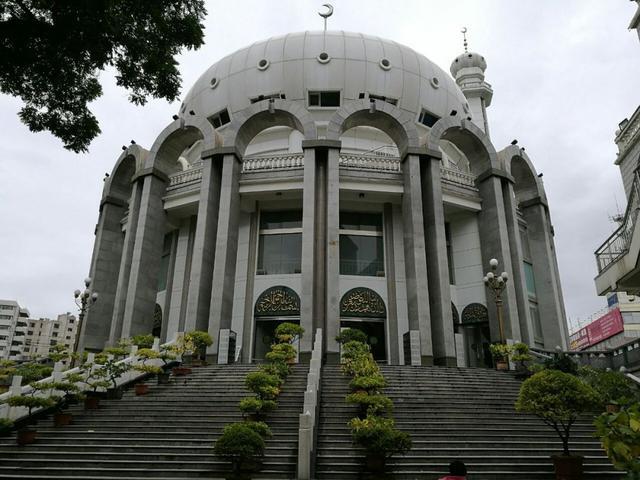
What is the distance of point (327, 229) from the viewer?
2044 centimetres

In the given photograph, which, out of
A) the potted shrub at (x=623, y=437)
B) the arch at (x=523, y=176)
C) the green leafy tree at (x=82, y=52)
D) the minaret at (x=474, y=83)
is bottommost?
the potted shrub at (x=623, y=437)

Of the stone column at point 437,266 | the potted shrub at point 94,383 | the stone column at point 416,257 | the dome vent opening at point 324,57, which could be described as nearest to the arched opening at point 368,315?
the stone column at point 416,257

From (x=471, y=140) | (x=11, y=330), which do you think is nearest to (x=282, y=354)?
(x=471, y=140)

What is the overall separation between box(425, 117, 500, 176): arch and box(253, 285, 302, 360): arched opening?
34.9ft

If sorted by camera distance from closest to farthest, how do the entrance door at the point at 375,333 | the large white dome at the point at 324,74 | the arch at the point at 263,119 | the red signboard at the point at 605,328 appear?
the entrance door at the point at 375,333
the arch at the point at 263,119
the large white dome at the point at 324,74
the red signboard at the point at 605,328

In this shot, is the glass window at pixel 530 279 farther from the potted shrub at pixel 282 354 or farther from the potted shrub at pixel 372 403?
the potted shrub at pixel 372 403

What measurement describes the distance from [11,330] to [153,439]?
107193 mm

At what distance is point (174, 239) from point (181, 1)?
61.5 ft

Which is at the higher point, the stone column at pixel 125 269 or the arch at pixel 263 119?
the arch at pixel 263 119

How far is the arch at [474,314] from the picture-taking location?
2342cm

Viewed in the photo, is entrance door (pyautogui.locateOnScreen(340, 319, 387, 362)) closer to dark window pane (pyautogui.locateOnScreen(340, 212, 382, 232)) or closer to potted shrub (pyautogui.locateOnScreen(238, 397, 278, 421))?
dark window pane (pyautogui.locateOnScreen(340, 212, 382, 232))

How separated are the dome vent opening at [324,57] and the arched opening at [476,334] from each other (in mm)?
16066

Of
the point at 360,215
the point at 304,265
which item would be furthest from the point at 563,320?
the point at 304,265

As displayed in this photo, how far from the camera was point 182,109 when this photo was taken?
31.6m
